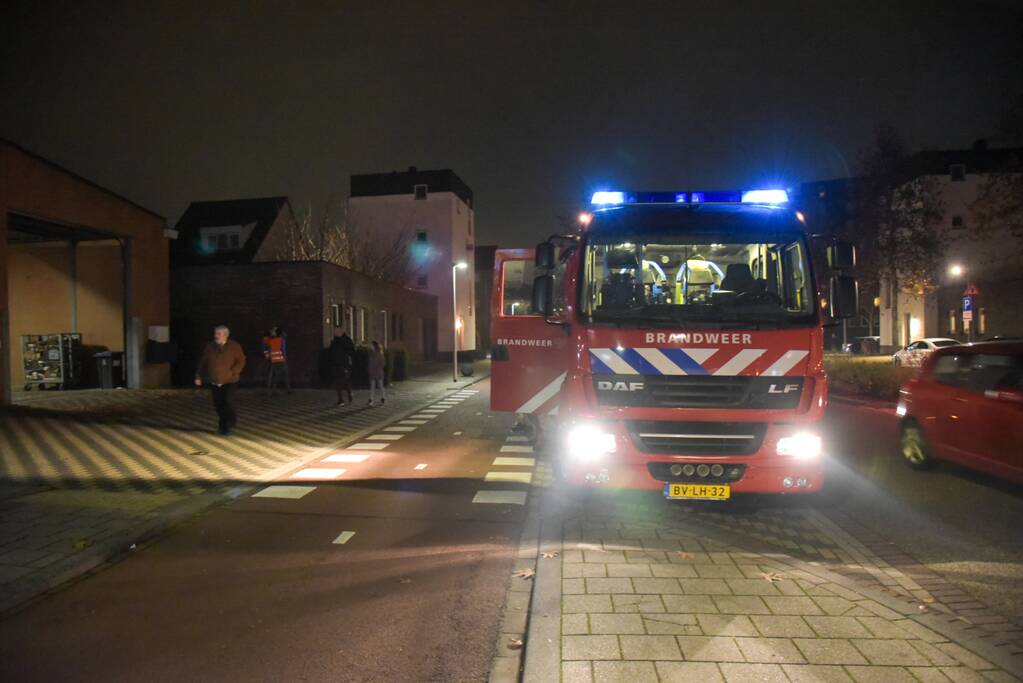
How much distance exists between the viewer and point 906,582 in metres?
5.21

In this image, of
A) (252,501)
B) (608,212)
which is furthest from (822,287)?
(252,501)

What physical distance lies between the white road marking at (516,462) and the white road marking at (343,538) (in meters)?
3.74

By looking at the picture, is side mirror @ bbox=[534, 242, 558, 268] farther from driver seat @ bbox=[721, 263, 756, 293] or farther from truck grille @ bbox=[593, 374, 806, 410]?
driver seat @ bbox=[721, 263, 756, 293]

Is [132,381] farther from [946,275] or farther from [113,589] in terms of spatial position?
[946,275]

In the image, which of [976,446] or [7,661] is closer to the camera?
[7,661]

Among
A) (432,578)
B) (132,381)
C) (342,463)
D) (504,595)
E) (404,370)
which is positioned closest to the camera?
(504,595)

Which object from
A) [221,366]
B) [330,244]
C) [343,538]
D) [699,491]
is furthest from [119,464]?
[330,244]

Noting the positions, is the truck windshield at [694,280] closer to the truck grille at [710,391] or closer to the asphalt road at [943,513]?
the truck grille at [710,391]

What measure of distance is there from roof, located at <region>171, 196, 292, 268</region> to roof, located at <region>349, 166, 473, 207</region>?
39.1 feet

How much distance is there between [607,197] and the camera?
7504mm

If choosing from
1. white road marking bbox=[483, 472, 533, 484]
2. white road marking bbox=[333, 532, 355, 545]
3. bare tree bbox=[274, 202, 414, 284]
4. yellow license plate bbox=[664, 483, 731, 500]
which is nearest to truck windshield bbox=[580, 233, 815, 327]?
yellow license plate bbox=[664, 483, 731, 500]

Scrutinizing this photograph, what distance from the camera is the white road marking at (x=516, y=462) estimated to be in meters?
10.1

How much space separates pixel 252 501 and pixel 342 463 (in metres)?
2.40

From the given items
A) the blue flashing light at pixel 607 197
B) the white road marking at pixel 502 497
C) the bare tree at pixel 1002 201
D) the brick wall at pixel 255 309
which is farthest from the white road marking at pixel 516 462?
the bare tree at pixel 1002 201
